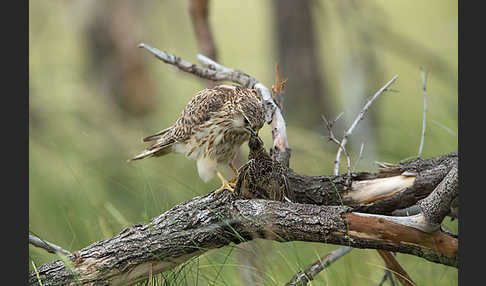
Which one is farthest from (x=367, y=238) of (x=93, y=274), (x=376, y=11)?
(x=376, y=11)

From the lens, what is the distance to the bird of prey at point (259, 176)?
2.33 m

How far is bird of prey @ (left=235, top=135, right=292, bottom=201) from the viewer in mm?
2330

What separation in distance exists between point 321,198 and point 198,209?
2.20 feet

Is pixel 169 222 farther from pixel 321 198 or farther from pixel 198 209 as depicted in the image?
pixel 321 198

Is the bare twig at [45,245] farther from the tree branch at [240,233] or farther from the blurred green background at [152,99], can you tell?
the blurred green background at [152,99]

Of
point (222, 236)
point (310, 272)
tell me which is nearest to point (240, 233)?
point (222, 236)

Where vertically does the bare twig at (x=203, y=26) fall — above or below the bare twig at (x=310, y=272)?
above

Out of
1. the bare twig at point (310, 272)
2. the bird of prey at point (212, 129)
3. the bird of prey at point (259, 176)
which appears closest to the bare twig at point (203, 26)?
the bird of prey at point (212, 129)

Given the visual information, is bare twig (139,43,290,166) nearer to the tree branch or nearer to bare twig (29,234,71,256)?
the tree branch

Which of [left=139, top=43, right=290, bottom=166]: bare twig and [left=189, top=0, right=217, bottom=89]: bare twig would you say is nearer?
[left=139, top=43, right=290, bottom=166]: bare twig

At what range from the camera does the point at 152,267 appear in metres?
2.24

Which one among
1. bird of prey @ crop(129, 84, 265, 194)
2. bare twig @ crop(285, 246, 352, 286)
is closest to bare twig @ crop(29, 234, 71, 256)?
bird of prey @ crop(129, 84, 265, 194)

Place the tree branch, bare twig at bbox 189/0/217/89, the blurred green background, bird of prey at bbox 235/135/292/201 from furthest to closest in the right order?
1. the blurred green background
2. bare twig at bbox 189/0/217/89
3. bird of prey at bbox 235/135/292/201
4. the tree branch

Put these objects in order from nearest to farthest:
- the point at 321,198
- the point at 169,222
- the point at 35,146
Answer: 1. the point at 169,222
2. the point at 321,198
3. the point at 35,146
